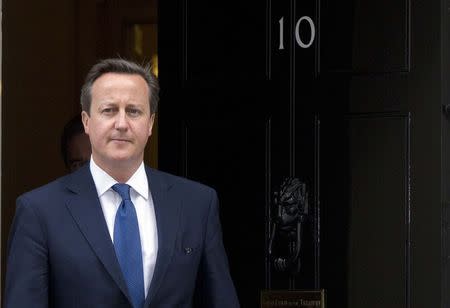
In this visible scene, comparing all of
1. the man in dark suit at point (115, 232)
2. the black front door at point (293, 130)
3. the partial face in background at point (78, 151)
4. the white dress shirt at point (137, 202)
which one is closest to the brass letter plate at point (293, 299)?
the black front door at point (293, 130)

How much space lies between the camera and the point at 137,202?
4098mm

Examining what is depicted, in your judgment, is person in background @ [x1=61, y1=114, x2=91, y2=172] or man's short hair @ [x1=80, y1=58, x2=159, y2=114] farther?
person in background @ [x1=61, y1=114, x2=91, y2=172]

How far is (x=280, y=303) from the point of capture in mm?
6555

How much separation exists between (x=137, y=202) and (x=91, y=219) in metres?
0.15

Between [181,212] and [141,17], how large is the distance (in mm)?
5890

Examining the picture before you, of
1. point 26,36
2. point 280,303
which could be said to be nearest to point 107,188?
point 280,303

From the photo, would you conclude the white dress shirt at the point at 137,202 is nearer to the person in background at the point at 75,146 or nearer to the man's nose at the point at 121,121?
the man's nose at the point at 121,121

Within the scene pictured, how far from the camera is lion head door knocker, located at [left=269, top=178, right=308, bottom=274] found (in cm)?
658

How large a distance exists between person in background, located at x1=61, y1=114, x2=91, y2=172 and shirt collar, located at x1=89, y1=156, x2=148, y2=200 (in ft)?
7.99

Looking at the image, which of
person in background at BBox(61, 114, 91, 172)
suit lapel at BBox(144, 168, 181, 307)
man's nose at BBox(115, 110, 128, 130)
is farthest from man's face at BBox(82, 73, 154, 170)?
person in background at BBox(61, 114, 91, 172)

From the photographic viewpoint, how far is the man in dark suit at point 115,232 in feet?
13.0

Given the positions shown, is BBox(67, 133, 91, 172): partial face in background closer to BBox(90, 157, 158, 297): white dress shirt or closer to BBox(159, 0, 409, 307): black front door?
BBox(159, 0, 409, 307): black front door

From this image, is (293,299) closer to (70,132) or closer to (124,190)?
(70,132)

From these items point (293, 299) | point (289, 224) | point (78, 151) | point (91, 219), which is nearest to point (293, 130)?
point (289, 224)
